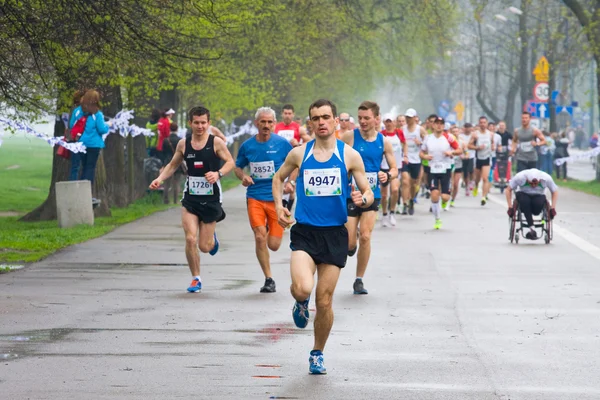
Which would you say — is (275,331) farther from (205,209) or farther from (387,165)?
(387,165)

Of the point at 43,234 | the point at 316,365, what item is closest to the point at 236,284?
the point at 316,365

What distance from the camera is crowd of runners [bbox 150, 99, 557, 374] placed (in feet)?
28.3

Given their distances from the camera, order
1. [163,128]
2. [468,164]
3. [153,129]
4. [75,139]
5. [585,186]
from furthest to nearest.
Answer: [585,186] < [468,164] < [153,129] < [163,128] < [75,139]

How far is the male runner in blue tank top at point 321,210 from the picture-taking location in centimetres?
848

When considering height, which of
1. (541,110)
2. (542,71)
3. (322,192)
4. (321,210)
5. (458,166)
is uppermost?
(542,71)

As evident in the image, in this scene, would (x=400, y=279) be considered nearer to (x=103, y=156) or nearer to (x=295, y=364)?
(x=295, y=364)

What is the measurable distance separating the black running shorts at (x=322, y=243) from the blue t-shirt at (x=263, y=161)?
445cm

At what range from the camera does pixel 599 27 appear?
3597cm

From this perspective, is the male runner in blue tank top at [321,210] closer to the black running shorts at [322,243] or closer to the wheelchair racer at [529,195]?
the black running shorts at [322,243]

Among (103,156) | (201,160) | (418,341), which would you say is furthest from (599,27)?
(418,341)

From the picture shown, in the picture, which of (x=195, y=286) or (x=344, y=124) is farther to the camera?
(x=344, y=124)

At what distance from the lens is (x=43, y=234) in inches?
758

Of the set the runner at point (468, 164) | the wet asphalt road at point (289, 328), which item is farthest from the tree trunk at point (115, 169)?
the wet asphalt road at point (289, 328)

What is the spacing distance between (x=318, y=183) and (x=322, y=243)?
39 centimetres
